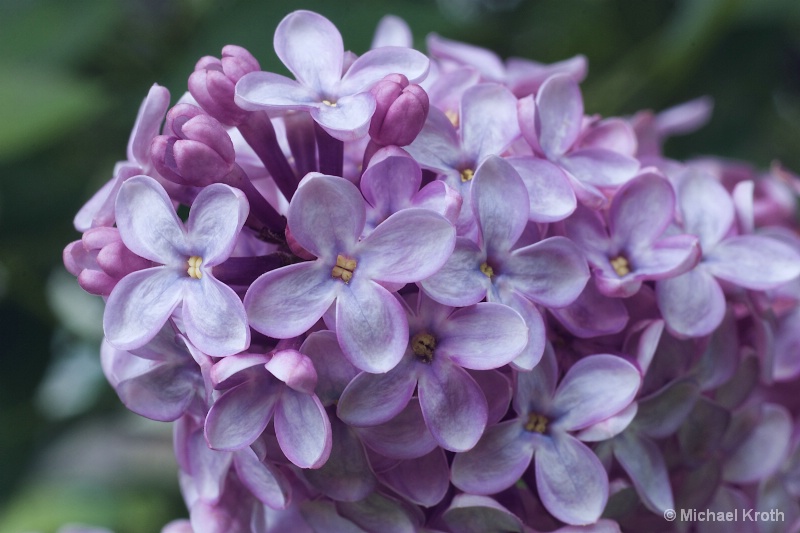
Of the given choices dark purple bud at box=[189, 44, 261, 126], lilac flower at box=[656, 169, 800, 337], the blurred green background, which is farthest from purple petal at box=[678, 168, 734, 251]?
the blurred green background

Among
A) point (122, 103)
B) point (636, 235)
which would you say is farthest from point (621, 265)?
point (122, 103)

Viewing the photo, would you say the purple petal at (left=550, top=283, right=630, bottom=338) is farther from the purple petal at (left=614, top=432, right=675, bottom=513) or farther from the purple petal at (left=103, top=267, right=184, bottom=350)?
the purple petal at (left=103, top=267, right=184, bottom=350)

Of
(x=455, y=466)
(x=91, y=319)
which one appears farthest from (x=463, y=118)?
(x=91, y=319)

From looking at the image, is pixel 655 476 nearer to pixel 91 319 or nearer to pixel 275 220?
pixel 275 220

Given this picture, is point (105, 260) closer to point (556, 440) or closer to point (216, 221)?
point (216, 221)

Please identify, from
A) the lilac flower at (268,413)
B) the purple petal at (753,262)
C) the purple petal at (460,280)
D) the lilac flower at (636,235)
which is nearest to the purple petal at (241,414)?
the lilac flower at (268,413)

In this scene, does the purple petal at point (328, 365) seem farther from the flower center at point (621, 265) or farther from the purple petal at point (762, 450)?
the purple petal at point (762, 450)

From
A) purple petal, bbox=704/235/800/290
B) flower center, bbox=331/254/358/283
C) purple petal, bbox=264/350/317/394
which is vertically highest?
flower center, bbox=331/254/358/283
